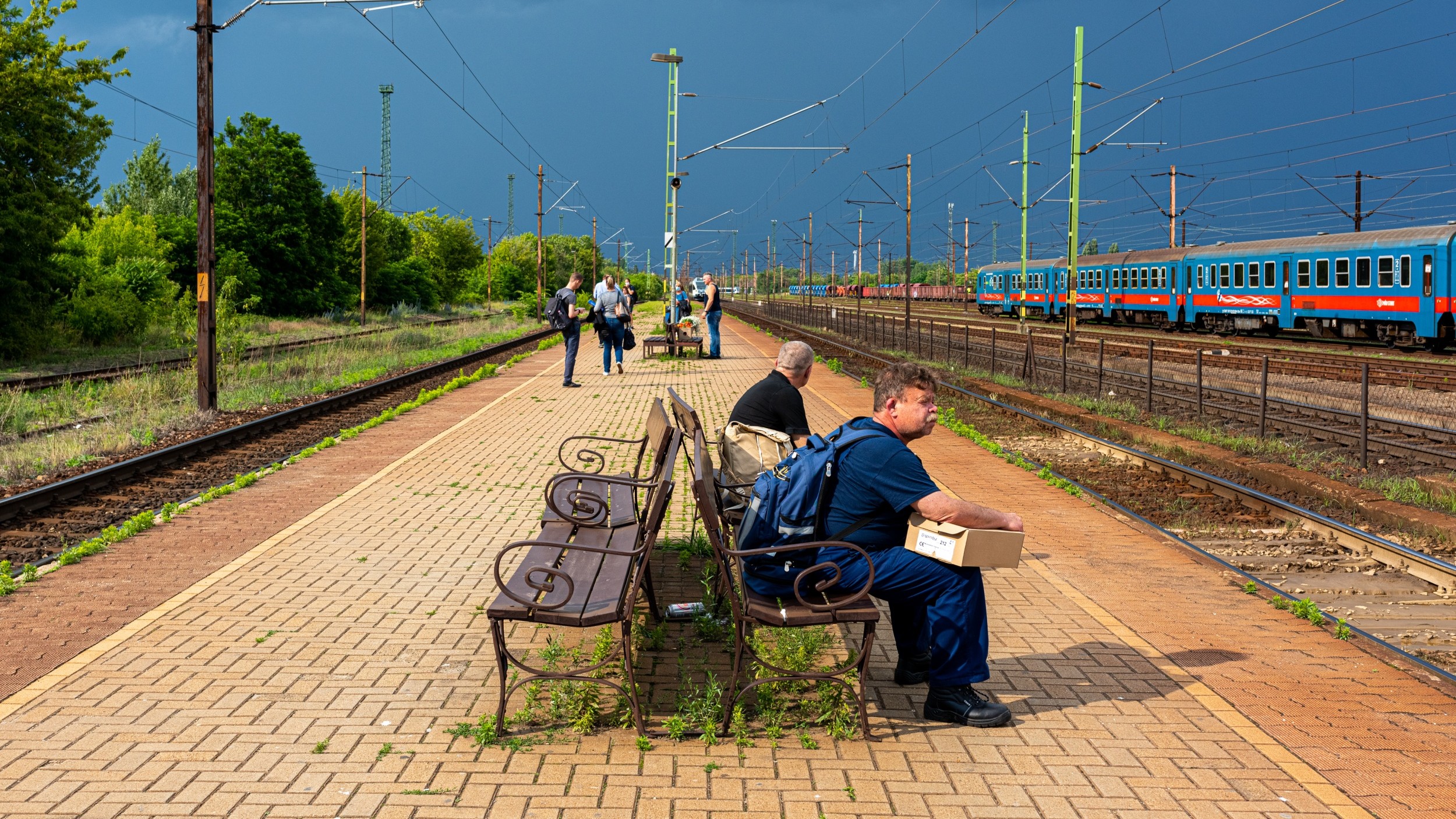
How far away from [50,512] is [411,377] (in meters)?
13.1

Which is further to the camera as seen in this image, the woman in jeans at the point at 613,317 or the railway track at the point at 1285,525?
the woman in jeans at the point at 613,317

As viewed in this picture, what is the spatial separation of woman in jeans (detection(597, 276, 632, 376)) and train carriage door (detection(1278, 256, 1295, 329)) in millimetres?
20659

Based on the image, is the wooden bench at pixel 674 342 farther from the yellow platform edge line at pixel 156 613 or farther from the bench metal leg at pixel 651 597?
the bench metal leg at pixel 651 597

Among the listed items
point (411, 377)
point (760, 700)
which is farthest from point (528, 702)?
point (411, 377)

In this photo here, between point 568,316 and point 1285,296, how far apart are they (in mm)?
23043

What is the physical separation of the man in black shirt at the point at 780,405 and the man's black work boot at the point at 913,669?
86.1 inches

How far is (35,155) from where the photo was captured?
26.1 meters

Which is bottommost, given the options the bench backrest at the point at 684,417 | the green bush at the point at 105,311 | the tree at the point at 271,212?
the bench backrest at the point at 684,417

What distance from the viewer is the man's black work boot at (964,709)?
15.4 ft

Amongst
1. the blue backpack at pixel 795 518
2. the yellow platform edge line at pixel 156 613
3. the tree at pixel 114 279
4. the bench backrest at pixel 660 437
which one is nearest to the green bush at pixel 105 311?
the tree at pixel 114 279

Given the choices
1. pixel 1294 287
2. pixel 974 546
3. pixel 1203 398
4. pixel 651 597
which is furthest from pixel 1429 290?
pixel 974 546

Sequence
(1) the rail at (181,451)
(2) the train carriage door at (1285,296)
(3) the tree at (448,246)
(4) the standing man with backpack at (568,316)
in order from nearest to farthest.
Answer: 1. (1) the rail at (181,451)
2. (4) the standing man with backpack at (568,316)
3. (2) the train carriage door at (1285,296)
4. (3) the tree at (448,246)

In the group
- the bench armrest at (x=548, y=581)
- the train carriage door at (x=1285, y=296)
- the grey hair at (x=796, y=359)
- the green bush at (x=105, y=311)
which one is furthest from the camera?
the train carriage door at (x=1285, y=296)

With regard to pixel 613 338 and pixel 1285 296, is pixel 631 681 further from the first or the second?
pixel 1285 296
